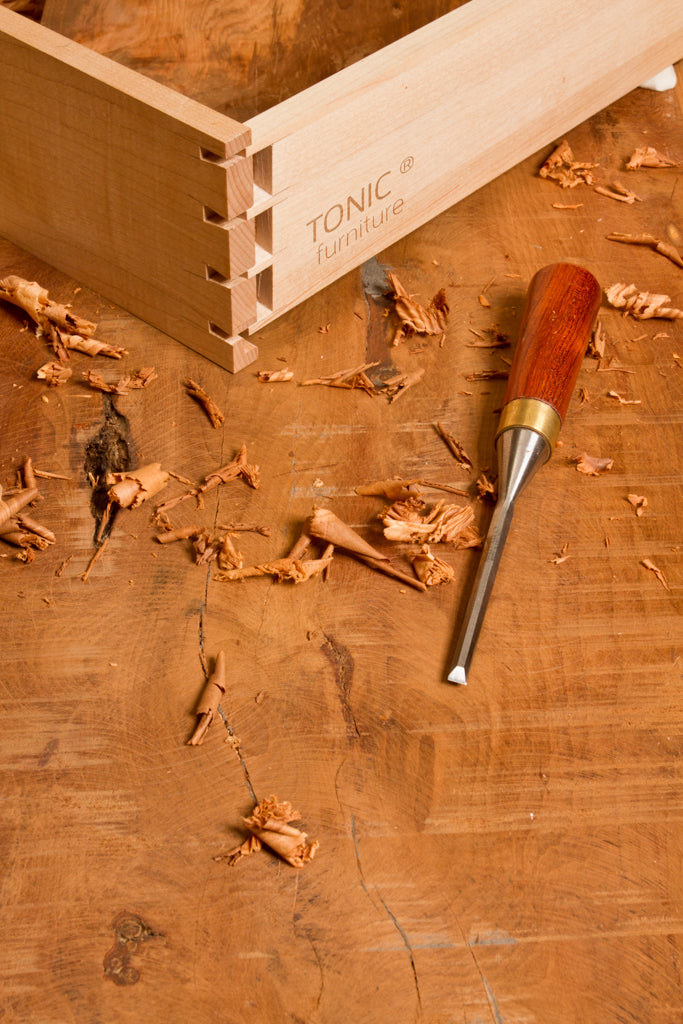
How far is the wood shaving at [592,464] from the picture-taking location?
4.18 ft

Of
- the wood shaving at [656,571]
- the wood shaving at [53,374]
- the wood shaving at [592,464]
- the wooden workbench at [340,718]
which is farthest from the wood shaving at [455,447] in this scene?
the wood shaving at [53,374]

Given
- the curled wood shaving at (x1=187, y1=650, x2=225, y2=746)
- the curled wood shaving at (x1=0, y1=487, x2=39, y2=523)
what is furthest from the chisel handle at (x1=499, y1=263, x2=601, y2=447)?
the curled wood shaving at (x1=0, y1=487, x2=39, y2=523)

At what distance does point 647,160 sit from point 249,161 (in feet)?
2.92

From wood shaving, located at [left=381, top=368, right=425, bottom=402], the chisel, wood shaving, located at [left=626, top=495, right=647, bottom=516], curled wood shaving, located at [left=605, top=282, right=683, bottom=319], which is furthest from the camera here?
curled wood shaving, located at [left=605, top=282, right=683, bottom=319]

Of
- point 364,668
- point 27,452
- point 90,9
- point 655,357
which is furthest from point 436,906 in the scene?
point 90,9

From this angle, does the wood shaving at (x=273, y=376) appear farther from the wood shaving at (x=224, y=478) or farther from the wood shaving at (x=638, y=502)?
the wood shaving at (x=638, y=502)

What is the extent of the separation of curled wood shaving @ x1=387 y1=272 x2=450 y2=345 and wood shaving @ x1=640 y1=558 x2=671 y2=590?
1.51 ft

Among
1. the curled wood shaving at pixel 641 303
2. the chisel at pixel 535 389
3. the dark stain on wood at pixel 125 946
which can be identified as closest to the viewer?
the dark stain on wood at pixel 125 946

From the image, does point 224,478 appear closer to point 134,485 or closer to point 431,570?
point 134,485

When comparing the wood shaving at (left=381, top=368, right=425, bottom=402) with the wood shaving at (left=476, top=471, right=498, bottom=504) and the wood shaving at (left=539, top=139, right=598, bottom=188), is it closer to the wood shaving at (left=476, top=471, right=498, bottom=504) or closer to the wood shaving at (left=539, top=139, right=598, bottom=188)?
the wood shaving at (left=476, top=471, right=498, bottom=504)

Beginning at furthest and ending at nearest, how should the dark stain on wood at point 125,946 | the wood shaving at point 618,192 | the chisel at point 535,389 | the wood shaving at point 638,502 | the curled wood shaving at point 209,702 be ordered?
the wood shaving at point 618,192
the wood shaving at point 638,502
the chisel at point 535,389
the curled wood shaving at point 209,702
the dark stain on wood at point 125,946

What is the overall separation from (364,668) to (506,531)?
0.80 ft

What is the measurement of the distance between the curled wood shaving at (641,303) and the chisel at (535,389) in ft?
0.45

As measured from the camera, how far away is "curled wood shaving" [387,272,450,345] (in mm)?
1427
